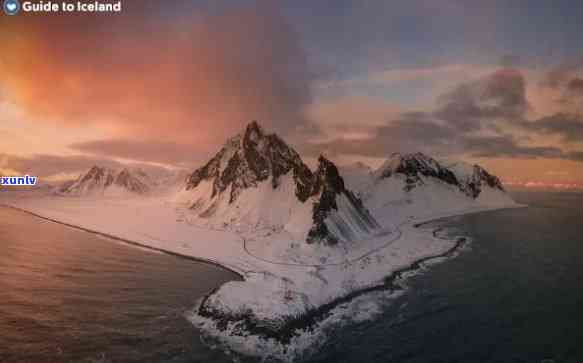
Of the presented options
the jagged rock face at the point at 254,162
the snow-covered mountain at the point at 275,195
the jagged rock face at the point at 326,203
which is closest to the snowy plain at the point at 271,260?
the jagged rock face at the point at 326,203

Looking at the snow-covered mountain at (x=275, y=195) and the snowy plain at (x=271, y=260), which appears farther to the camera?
the snow-covered mountain at (x=275, y=195)

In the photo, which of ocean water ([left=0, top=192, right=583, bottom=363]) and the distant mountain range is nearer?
ocean water ([left=0, top=192, right=583, bottom=363])

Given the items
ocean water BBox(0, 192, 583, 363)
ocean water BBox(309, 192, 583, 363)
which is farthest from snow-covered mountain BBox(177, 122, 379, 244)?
ocean water BBox(309, 192, 583, 363)

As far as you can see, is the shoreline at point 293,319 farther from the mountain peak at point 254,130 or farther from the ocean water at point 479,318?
the mountain peak at point 254,130

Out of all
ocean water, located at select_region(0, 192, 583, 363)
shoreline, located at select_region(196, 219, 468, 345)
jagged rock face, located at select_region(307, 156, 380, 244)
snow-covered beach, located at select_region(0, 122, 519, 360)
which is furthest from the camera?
jagged rock face, located at select_region(307, 156, 380, 244)

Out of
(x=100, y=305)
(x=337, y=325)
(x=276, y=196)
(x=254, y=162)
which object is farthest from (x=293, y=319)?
(x=254, y=162)

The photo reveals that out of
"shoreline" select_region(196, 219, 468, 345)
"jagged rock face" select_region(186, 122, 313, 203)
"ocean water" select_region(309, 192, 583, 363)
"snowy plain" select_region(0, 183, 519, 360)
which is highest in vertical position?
"jagged rock face" select_region(186, 122, 313, 203)

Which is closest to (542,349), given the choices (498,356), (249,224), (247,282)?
(498,356)

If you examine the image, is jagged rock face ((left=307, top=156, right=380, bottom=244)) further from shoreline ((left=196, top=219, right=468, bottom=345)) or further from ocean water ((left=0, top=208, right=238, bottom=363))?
ocean water ((left=0, top=208, right=238, bottom=363))
